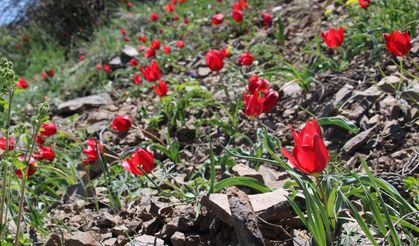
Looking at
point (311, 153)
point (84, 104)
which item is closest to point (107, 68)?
point (84, 104)

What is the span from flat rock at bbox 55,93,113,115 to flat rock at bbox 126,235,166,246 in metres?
2.94

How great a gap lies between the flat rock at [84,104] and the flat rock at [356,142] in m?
2.81

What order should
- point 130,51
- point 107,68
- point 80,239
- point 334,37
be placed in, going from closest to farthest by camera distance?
point 80,239 < point 334,37 < point 107,68 < point 130,51

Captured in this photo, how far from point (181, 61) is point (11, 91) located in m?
3.52

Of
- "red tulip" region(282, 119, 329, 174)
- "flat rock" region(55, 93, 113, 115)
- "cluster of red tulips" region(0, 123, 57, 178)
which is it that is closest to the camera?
"red tulip" region(282, 119, 329, 174)

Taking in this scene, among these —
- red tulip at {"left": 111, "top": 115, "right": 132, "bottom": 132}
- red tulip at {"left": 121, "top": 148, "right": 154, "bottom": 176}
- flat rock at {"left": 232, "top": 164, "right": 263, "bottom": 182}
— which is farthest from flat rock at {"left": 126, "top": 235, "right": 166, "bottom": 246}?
red tulip at {"left": 111, "top": 115, "right": 132, "bottom": 132}

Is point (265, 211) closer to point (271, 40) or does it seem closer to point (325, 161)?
point (325, 161)

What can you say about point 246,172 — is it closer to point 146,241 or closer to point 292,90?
point 146,241

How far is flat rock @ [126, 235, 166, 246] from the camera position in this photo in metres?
2.10

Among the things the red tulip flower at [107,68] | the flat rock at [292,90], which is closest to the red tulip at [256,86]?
the flat rock at [292,90]

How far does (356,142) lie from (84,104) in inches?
118

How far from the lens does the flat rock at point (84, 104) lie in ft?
16.3

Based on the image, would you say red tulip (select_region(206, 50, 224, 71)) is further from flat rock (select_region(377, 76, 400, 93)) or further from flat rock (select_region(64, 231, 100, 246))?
flat rock (select_region(64, 231, 100, 246))

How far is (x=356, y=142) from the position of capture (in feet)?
8.55
